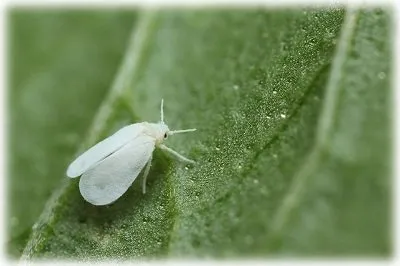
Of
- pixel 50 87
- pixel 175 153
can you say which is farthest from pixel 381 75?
pixel 50 87

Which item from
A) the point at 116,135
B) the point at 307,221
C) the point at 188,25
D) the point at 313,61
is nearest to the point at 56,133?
the point at 116,135

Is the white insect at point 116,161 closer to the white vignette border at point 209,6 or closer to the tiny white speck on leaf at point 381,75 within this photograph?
the white vignette border at point 209,6

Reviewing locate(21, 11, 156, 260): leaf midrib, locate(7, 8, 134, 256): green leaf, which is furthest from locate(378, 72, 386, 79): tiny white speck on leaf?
locate(7, 8, 134, 256): green leaf

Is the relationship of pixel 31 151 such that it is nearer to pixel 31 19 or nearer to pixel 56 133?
pixel 56 133

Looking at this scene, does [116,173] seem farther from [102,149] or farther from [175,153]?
[175,153]

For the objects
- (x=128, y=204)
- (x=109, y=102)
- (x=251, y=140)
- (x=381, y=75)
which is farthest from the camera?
(x=109, y=102)

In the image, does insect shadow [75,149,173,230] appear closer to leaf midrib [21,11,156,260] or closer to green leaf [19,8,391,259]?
green leaf [19,8,391,259]
